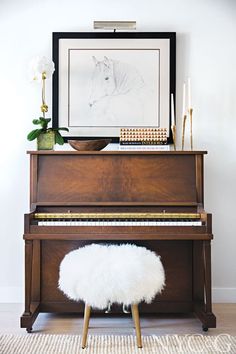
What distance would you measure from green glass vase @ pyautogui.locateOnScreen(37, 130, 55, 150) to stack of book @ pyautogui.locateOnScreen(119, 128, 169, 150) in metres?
0.48

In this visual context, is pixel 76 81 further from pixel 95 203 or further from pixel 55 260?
pixel 55 260

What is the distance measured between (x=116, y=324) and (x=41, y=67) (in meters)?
1.82

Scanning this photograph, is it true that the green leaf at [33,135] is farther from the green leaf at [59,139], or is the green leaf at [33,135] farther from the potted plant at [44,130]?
the green leaf at [59,139]

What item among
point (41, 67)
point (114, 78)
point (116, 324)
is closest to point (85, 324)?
point (116, 324)

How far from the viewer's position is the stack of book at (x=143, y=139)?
10.3 feet

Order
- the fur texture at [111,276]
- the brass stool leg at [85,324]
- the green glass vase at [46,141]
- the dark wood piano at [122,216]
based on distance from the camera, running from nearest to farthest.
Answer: the fur texture at [111,276] < the brass stool leg at [85,324] < the dark wood piano at [122,216] < the green glass vase at [46,141]

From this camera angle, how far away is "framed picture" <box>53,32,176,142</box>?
348 cm

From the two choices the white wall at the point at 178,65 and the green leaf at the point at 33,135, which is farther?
the white wall at the point at 178,65

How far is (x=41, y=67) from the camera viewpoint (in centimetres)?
317

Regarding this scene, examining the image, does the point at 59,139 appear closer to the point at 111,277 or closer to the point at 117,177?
the point at 117,177

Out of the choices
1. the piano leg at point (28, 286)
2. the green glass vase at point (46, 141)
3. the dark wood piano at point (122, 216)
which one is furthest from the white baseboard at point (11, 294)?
the green glass vase at point (46, 141)

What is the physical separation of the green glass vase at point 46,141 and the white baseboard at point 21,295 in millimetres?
1148

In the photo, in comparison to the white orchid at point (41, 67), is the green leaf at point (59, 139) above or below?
below

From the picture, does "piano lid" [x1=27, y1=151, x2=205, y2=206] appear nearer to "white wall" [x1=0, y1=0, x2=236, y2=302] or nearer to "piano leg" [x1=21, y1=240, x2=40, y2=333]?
"piano leg" [x1=21, y1=240, x2=40, y2=333]
